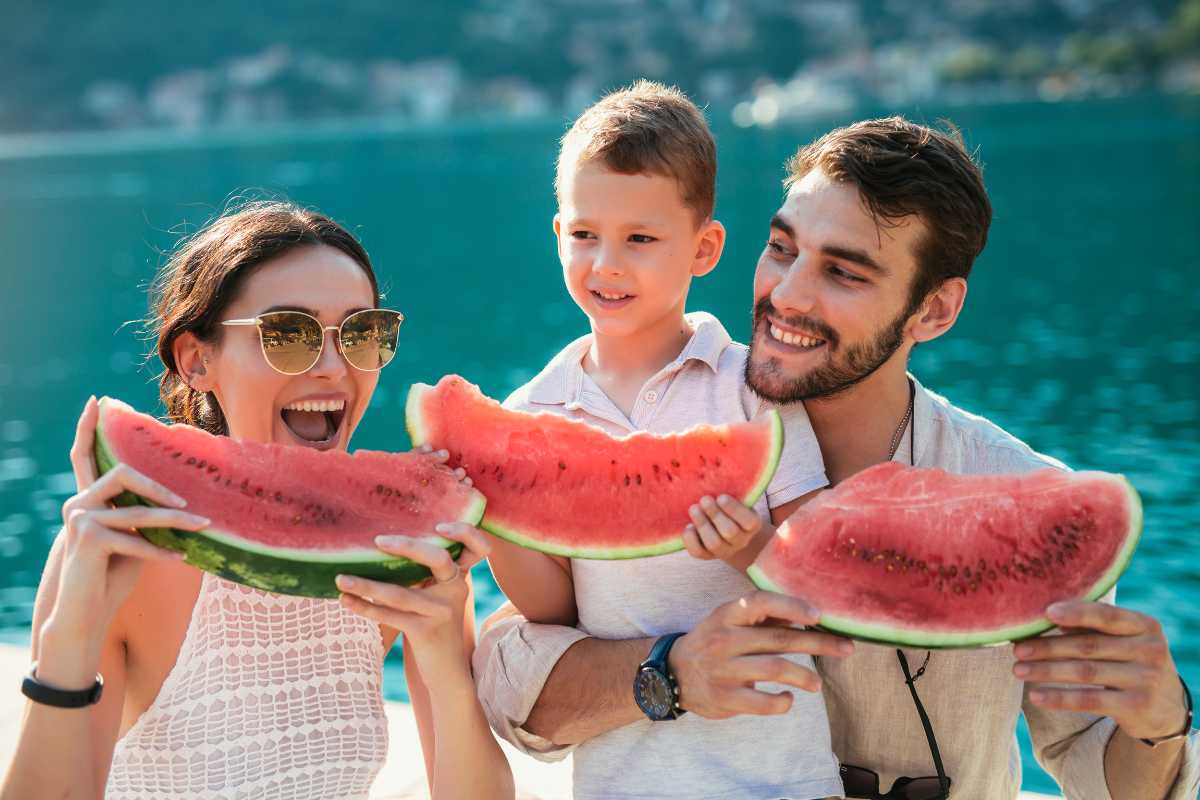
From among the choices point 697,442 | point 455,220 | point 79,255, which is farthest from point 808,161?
point 455,220

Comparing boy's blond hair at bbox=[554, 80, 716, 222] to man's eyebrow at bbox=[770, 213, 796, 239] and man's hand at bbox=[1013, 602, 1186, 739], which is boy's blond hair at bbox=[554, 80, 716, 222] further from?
man's hand at bbox=[1013, 602, 1186, 739]

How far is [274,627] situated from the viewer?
2900 millimetres

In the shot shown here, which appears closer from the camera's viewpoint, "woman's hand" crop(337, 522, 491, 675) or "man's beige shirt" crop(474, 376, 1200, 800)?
"woman's hand" crop(337, 522, 491, 675)

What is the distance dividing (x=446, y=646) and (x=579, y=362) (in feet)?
3.13

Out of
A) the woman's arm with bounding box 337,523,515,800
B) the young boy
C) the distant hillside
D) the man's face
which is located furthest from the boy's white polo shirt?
the distant hillside

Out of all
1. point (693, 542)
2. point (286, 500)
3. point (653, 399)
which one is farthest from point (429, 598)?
point (653, 399)

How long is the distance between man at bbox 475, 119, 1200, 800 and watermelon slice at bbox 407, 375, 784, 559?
33 cm

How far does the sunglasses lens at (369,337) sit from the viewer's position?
287cm

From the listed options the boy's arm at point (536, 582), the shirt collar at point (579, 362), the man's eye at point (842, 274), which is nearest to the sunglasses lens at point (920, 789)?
the boy's arm at point (536, 582)

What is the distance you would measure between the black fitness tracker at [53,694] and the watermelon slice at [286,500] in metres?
0.31

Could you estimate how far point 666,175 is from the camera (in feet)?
10.4

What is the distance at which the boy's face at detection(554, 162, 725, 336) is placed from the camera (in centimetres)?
312

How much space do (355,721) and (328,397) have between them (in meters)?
0.78

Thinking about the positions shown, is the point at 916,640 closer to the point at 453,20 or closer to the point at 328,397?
the point at 328,397
